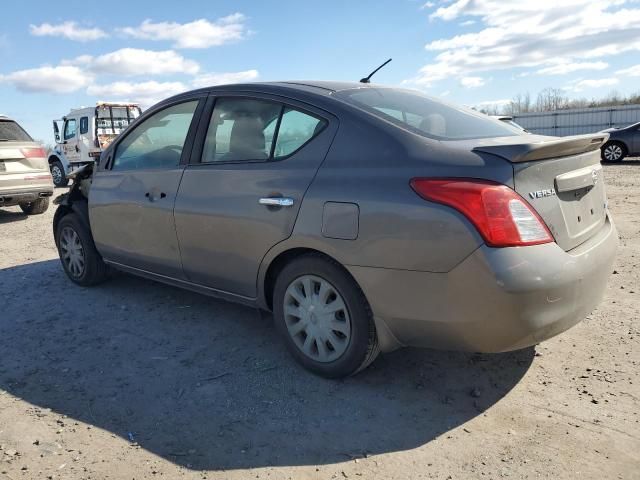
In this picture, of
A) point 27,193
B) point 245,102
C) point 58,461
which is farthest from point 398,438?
point 27,193

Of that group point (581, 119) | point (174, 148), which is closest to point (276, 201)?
point (174, 148)

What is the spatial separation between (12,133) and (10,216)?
190 centimetres

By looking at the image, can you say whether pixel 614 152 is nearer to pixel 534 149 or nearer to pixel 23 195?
pixel 23 195

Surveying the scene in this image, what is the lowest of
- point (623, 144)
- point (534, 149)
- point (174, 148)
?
point (534, 149)

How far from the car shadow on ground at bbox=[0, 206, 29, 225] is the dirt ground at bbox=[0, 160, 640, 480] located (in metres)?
6.50

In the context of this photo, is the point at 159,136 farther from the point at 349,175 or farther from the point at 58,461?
the point at 58,461

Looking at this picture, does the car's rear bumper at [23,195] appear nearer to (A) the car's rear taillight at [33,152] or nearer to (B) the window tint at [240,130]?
(A) the car's rear taillight at [33,152]

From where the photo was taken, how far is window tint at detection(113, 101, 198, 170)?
12.8 feet

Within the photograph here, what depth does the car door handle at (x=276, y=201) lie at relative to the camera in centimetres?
307

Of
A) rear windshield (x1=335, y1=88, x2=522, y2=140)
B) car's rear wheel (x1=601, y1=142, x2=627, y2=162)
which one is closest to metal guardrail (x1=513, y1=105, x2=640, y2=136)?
car's rear wheel (x1=601, y1=142, x2=627, y2=162)

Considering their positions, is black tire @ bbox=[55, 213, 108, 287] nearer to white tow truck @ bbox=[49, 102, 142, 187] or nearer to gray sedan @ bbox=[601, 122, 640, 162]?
white tow truck @ bbox=[49, 102, 142, 187]

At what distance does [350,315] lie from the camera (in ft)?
9.53

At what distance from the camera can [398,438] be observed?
8.55 ft

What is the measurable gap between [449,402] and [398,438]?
443 millimetres
